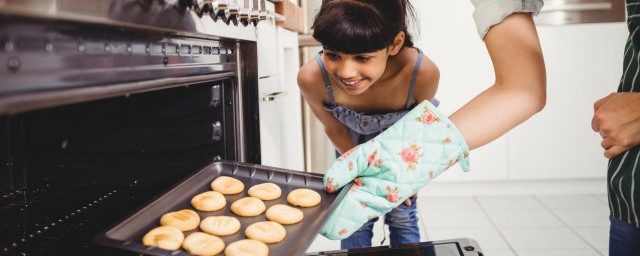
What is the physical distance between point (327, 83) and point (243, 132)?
0.48 m

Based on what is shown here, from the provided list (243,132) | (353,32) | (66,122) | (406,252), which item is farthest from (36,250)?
(353,32)

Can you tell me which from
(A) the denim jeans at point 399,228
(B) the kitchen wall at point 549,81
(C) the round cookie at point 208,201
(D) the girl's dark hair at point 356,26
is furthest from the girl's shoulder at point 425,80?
(B) the kitchen wall at point 549,81

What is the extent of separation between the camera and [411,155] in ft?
2.81

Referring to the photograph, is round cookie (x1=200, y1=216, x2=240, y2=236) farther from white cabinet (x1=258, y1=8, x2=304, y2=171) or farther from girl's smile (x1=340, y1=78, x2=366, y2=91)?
girl's smile (x1=340, y1=78, x2=366, y2=91)

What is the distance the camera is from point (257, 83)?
1.11 m

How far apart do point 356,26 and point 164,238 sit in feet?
2.33

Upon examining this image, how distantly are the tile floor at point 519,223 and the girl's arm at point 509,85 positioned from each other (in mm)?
1359

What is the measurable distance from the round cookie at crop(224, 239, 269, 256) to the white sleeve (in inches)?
19.6

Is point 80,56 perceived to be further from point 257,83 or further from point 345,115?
point 345,115

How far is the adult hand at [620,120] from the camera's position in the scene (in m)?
0.78

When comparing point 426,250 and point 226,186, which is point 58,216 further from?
point 426,250

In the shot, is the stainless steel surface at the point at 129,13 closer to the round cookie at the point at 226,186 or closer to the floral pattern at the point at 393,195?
the round cookie at the point at 226,186

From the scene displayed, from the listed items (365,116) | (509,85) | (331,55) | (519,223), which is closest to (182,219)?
(509,85)

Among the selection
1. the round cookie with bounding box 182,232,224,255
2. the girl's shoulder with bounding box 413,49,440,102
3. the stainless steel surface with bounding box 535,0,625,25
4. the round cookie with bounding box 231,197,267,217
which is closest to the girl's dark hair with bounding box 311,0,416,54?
the girl's shoulder with bounding box 413,49,440,102
